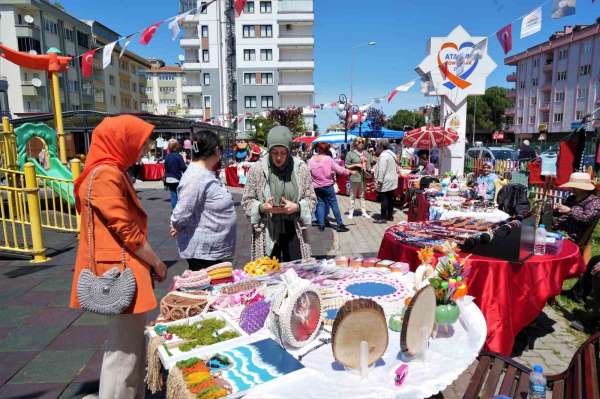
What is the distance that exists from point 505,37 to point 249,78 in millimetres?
42712

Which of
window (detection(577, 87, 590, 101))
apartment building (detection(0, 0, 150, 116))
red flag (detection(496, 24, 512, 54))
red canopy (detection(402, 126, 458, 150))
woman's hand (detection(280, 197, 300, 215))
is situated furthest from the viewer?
window (detection(577, 87, 590, 101))

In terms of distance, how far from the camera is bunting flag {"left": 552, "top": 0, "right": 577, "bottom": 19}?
5492 mm

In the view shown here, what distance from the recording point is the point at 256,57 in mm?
47031

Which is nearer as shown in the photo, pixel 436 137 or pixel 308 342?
pixel 308 342

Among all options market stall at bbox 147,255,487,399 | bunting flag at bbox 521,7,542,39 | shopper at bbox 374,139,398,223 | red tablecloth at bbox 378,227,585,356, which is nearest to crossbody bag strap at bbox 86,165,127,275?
market stall at bbox 147,255,487,399

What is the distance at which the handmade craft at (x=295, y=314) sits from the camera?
1.80 m

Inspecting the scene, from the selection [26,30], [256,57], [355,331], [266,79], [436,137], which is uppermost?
[256,57]

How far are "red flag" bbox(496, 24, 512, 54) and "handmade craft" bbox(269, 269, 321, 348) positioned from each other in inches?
294

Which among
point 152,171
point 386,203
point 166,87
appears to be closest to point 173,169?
point 386,203

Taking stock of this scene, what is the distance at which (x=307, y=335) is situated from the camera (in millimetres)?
1910

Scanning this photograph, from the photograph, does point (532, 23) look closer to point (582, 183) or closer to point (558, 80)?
point (582, 183)

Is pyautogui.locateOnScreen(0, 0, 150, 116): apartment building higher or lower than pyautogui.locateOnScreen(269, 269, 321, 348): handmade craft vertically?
higher

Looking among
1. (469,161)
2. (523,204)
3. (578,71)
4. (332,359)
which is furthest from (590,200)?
(578,71)

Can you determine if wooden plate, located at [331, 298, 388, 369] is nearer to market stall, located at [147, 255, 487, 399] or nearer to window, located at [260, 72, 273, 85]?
market stall, located at [147, 255, 487, 399]
